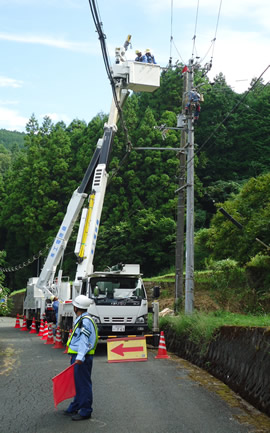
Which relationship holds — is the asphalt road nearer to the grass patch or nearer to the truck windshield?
the grass patch

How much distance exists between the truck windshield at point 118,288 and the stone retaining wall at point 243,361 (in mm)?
4427

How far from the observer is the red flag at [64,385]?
25.6ft

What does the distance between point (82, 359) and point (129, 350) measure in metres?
6.70

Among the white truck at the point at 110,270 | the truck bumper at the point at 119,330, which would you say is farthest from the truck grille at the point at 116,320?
the truck bumper at the point at 119,330

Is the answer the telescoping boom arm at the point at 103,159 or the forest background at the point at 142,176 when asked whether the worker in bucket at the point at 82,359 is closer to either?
the telescoping boom arm at the point at 103,159

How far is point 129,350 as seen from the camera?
1410 centimetres

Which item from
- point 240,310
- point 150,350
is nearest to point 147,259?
point 240,310

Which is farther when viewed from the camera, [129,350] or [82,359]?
[129,350]

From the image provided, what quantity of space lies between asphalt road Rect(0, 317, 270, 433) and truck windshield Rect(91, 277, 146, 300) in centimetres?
392

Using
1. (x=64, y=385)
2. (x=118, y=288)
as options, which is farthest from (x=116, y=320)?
(x=64, y=385)

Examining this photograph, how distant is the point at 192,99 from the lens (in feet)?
65.9

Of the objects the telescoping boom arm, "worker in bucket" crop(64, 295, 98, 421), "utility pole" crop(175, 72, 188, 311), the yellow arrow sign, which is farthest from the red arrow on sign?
"utility pole" crop(175, 72, 188, 311)

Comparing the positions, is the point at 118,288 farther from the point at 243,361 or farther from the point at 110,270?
the point at 243,361

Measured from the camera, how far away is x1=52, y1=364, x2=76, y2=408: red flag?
7.80 meters
